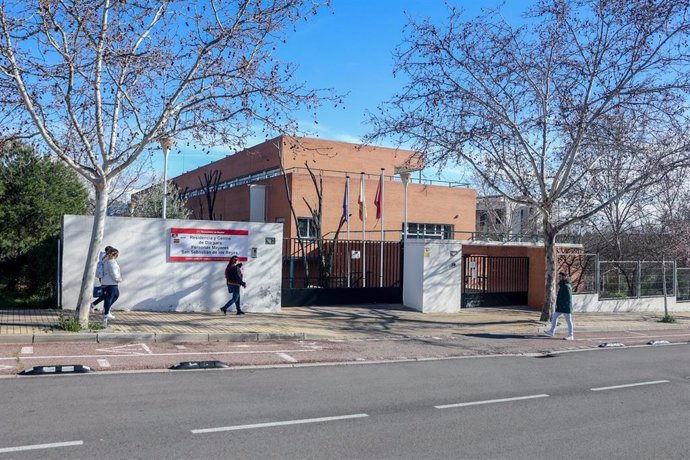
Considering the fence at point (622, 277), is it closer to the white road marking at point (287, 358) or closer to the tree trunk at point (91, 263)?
the white road marking at point (287, 358)

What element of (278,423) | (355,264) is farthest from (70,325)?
(355,264)

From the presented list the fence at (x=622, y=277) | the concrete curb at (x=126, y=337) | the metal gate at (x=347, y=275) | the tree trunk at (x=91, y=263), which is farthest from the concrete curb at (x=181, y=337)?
the fence at (x=622, y=277)

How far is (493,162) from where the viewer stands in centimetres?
1719

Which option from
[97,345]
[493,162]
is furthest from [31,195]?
[493,162]

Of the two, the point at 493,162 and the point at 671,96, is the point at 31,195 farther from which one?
the point at 671,96

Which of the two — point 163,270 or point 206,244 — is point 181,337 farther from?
point 206,244

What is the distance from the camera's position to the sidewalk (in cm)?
1150

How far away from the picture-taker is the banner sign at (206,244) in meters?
15.1

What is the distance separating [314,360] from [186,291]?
5.75 meters

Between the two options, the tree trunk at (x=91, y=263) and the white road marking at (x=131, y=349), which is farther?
the tree trunk at (x=91, y=263)

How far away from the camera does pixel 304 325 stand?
14.4 meters

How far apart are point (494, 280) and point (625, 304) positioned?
5592 mm

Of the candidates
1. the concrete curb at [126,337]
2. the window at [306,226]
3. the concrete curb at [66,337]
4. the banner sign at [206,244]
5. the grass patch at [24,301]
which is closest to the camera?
the concrete curb at [66,337]

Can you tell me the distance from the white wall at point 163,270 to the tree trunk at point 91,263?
7.76ft
